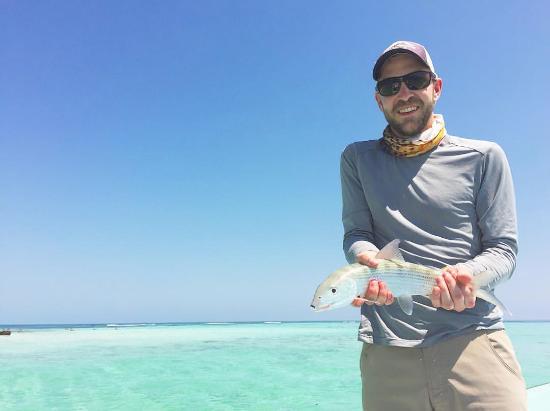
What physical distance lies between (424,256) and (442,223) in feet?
0.65

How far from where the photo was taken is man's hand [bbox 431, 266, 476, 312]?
6.71ft

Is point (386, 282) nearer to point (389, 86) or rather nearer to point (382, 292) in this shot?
point (382, 292)

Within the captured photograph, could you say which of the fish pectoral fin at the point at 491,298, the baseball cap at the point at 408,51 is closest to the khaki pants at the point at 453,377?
the fish pectoral fin at the point at 491,298

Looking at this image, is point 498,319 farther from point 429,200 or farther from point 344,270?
point 344,270

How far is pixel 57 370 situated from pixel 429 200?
17.1 meters

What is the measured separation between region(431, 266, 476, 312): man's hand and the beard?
33.9 inches

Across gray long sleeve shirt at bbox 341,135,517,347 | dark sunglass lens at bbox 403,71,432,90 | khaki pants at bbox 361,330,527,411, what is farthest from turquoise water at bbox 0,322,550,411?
dark sunglass lens at bbox 403,71,432,90

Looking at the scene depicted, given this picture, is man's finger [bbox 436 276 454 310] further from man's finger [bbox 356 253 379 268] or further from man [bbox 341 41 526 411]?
man's finger [bbox 356 253 379 268]

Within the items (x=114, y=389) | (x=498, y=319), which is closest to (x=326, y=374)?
(x=114, y=389)

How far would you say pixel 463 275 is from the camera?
204 centimetres

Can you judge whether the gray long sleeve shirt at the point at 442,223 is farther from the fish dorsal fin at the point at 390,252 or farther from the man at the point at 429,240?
the fish dorsal fin at the point at 390,252

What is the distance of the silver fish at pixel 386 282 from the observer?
215cm

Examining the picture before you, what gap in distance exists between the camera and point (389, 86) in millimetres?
2586

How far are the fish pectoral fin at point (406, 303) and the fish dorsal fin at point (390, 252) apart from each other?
7.2 inches
